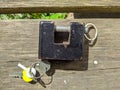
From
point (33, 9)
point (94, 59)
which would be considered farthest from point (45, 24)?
point (94, 59)

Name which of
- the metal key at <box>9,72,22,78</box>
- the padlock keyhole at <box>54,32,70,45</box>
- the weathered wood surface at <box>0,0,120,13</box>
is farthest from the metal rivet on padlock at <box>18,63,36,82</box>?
the weathered wood surface at <box>0,0,120,13</box>

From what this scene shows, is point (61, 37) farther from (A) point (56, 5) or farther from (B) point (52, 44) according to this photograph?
(A) point (56, 5)

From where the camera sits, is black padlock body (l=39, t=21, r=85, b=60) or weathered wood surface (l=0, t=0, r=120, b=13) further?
weathered wood surface (l=0, t=0, r=120, b=13)

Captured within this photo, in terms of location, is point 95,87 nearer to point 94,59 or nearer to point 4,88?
point 94,59

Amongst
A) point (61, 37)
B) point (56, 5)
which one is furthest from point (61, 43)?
point (56, 5)

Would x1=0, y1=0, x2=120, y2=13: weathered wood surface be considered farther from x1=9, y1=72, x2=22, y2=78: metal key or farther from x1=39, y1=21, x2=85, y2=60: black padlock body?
x1=9, y1=72, x2=22, y2=78: metal key

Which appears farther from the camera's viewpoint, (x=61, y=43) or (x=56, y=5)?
(x=56, y=5)
